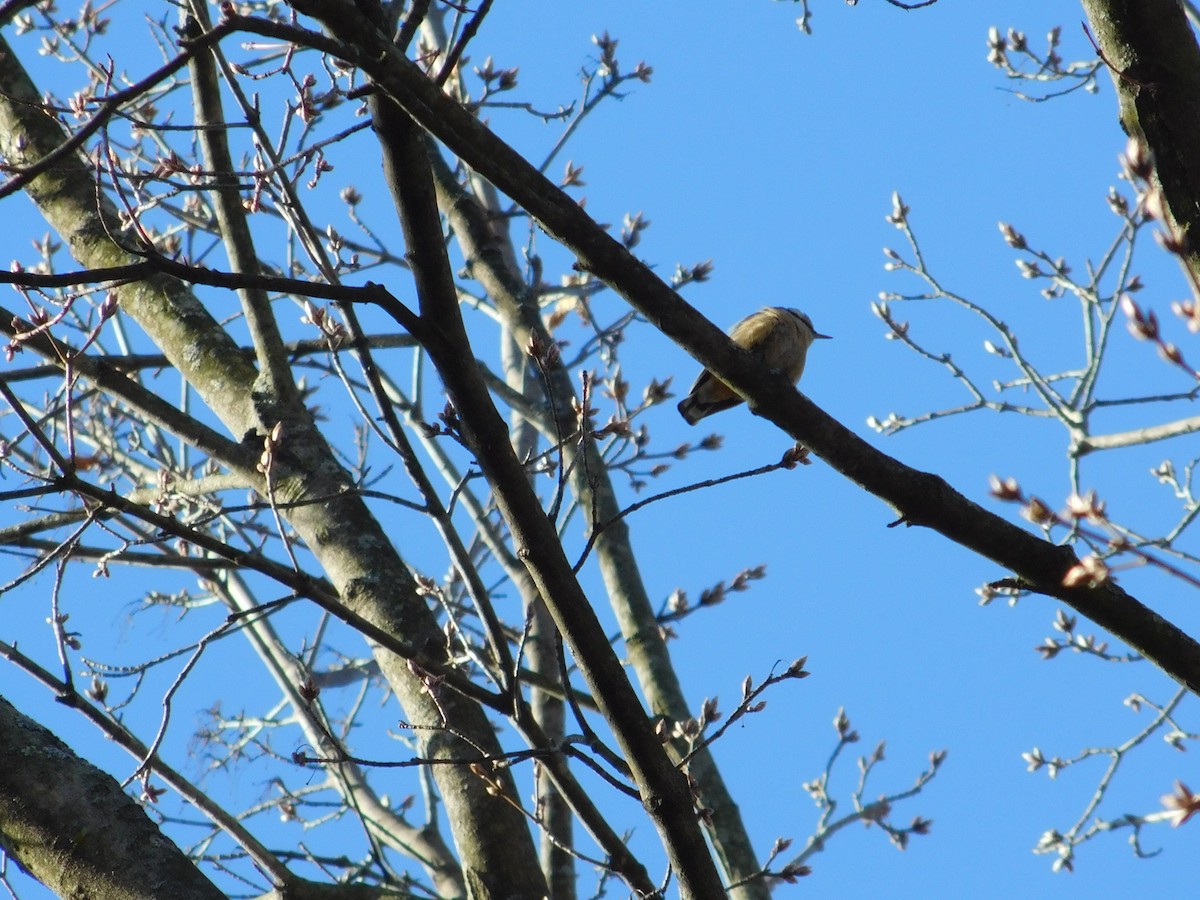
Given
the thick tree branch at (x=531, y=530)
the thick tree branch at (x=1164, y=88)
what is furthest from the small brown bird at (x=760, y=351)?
the thick tree branch at (x=1164, y=88)

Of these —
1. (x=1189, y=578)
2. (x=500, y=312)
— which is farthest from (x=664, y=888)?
(x=500, y=312)

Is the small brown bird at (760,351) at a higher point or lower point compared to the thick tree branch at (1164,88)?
higher

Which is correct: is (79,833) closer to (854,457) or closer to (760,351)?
(854,457)

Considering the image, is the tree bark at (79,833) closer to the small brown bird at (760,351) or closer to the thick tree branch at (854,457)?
the thick tree branch at (854,457)

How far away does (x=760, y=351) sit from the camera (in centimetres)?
429

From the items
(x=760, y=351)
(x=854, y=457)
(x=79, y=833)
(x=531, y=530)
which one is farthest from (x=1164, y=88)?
(x=760, y=351)

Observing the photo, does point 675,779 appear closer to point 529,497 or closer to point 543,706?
point 529,497

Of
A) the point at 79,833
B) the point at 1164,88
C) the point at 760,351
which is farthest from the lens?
the point at 760,351

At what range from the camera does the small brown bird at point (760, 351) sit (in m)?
4.26

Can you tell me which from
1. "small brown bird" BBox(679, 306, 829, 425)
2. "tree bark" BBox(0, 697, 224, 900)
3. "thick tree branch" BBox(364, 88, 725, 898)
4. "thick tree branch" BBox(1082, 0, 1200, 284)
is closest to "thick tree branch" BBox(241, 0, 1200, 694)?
"thick tree branch" BBox(1082, 0, 1200, 284)

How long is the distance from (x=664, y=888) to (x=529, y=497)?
0.74 m

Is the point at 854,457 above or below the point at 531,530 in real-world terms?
above

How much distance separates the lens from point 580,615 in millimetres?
1906

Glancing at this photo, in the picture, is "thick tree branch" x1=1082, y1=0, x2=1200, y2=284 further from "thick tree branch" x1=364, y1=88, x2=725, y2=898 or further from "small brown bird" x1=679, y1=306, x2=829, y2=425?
"small brown bird" x1=679, y1=306, x2=829, y2=425
